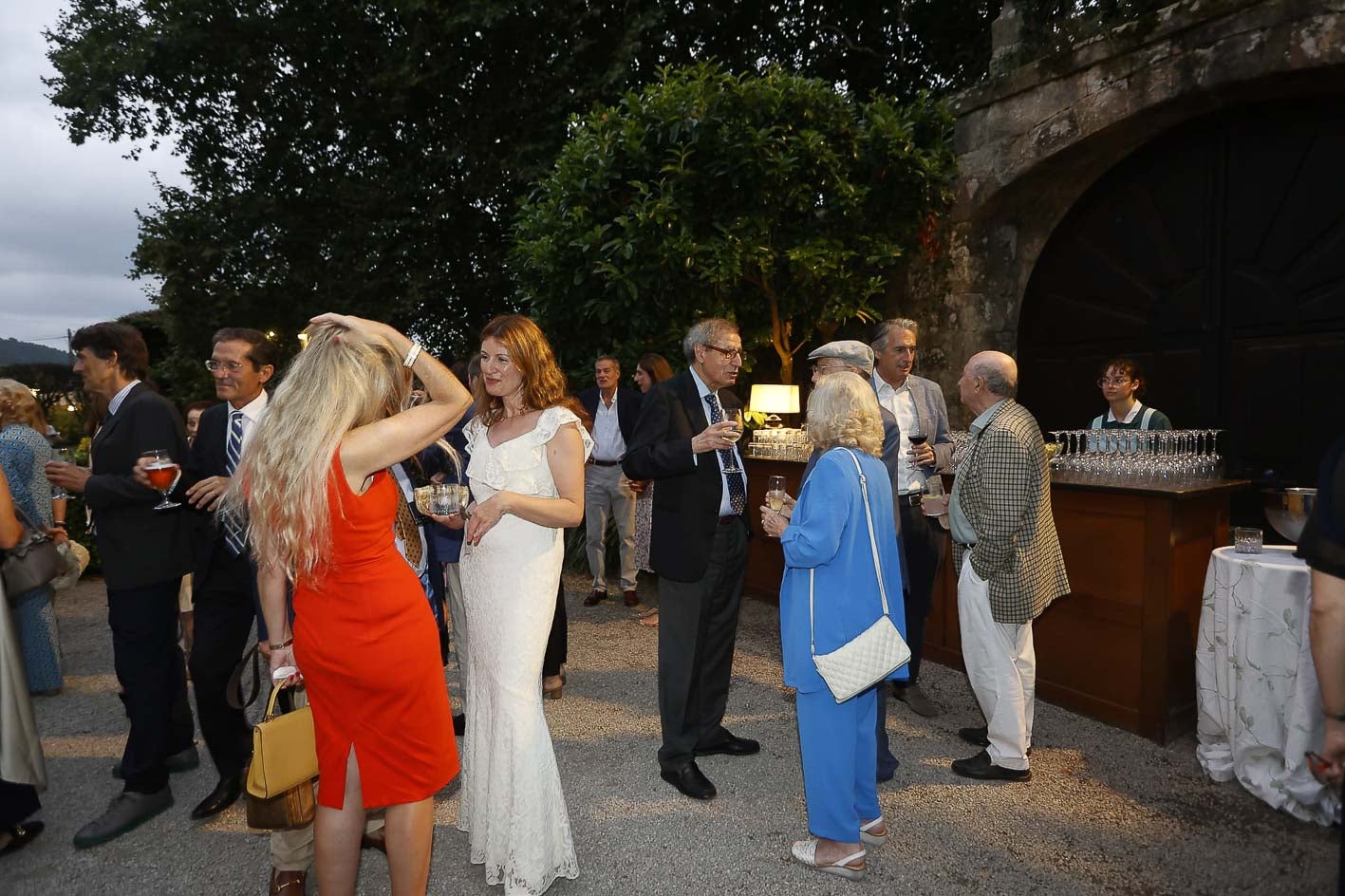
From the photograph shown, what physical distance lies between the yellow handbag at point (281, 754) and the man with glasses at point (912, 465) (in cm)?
307

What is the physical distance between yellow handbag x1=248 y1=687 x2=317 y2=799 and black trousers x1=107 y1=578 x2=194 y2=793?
4.44 feet

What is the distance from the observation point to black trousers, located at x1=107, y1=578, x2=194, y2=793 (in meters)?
3.41

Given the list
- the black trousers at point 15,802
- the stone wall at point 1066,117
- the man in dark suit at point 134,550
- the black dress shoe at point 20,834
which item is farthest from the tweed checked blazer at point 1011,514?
the black dress shoe at point 20,834

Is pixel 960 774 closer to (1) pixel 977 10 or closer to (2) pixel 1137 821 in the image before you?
(2) pixel 1137 821

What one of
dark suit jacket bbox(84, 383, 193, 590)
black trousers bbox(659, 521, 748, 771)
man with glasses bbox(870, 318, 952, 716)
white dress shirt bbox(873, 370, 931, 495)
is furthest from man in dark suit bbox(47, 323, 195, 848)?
white dress shirt bbox(873, 370, 931, 495)

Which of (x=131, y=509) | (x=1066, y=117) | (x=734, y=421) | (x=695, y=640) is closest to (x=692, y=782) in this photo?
(x=695, y=640)

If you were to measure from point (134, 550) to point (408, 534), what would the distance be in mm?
1421

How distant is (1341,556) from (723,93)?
6.13 meters

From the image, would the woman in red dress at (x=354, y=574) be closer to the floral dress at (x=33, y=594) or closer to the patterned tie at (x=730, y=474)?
the patterned tie at (x=730, y=474)

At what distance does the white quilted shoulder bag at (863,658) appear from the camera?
2805 millimetres

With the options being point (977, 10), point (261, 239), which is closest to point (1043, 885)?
point (977, 10)

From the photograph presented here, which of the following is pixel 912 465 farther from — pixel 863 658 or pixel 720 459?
pixel 863 658

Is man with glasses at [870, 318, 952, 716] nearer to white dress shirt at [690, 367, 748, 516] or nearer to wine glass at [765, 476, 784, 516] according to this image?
white dress shirt at [690, 367, 748, 516]

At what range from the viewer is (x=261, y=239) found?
525 inches
